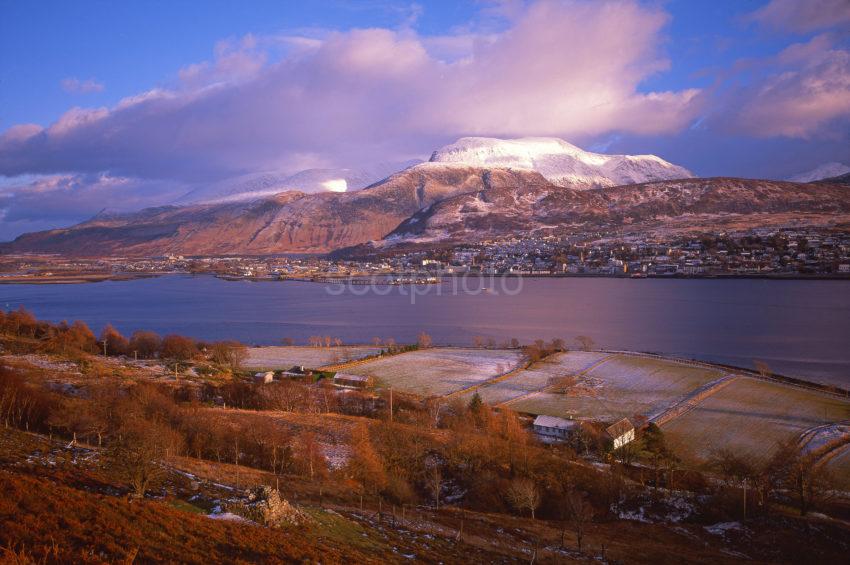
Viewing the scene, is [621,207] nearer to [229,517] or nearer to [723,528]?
[723,528]

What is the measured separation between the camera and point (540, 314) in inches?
993

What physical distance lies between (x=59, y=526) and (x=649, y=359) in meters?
14.5

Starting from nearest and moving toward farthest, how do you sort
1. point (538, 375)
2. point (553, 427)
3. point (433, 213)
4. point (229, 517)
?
1. point (229, 517)
2. point (553, 427)
3. point (538, 375)
4. point (433, 213)

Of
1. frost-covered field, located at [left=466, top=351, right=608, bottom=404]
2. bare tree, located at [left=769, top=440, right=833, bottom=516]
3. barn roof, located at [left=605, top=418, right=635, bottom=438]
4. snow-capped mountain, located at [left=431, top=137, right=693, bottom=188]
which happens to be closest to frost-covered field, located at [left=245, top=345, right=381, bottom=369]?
frost-covered field, located at [left=466, top=351, right=608, bottom=404]

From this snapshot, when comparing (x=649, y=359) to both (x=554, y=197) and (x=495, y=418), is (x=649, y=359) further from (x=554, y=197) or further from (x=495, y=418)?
(x=554, y=197)

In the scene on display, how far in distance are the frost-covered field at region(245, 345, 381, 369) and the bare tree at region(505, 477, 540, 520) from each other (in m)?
9.17

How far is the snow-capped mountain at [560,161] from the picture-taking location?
10438 centimetres

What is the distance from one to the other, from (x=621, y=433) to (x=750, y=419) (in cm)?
308

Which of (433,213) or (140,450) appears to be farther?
(433,213)

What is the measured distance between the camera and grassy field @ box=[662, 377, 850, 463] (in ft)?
29.2

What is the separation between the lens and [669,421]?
396 inches

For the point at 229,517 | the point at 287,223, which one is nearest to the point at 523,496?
the point at 229,517

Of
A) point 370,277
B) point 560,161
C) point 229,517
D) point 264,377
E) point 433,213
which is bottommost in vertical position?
point 264,377

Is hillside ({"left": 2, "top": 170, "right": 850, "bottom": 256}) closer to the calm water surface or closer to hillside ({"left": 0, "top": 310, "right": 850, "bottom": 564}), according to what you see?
the calm water surface
